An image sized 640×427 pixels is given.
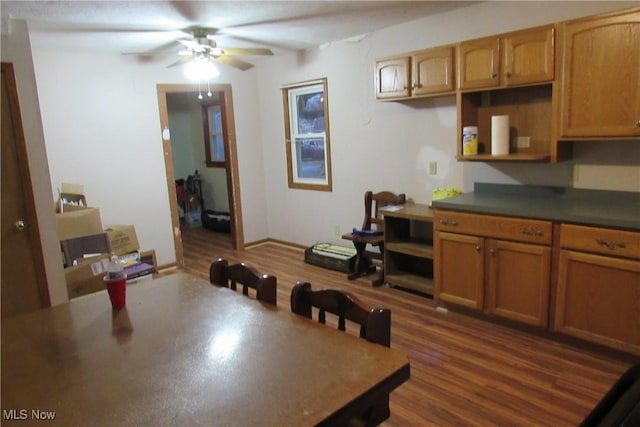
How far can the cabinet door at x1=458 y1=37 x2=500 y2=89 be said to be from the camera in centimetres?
298

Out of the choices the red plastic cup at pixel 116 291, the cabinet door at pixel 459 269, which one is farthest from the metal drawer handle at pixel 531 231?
the red plastic cup at pixel 116 291

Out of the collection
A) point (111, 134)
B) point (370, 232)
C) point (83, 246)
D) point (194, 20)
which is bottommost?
point (370, 232)

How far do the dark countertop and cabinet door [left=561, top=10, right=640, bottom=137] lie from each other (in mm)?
463

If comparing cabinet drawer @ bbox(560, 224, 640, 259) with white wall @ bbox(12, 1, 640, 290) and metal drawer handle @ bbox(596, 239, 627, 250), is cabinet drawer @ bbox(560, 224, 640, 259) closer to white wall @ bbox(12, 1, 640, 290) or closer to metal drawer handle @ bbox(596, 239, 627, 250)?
metal drawer handle @ bbox(596, 239, 627, 250)

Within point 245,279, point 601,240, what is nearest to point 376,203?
point 601,240

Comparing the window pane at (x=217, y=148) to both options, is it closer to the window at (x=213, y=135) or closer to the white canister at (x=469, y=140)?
the window at (x=213, y=135)

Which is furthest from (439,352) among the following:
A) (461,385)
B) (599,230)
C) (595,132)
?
(595,132)

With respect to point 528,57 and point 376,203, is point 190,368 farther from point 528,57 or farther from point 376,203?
point 376,203

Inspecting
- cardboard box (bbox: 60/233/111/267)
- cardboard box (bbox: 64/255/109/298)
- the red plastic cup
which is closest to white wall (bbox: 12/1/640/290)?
cardboard box (bbox: 60/233/111/267)

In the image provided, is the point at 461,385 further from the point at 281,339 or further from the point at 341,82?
the point at 341,82

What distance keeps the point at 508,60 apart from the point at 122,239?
3558 mm

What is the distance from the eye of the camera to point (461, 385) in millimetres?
2396

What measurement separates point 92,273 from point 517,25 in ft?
12.1

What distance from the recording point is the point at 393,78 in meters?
3.65
